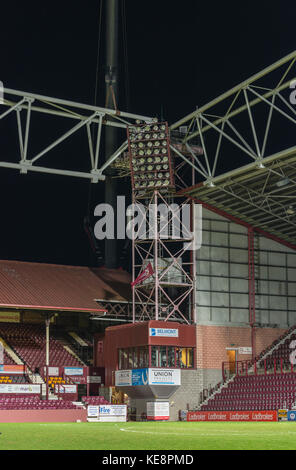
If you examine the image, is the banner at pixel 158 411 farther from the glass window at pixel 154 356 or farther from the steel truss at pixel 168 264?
the steel truss at pixel 168 264

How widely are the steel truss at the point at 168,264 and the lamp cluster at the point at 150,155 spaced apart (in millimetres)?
1107

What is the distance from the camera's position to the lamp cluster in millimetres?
43875

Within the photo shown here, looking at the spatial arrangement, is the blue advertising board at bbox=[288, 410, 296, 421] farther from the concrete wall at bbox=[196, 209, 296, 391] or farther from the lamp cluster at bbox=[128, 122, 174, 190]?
the lamp cluster at bbox=[128, 122, 174, 190]

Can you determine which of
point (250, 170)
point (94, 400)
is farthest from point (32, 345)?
point (250, 170)

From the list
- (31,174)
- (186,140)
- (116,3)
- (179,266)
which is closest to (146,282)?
(179,266)

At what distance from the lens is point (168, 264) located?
153 feet

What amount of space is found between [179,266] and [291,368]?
9.31 meters

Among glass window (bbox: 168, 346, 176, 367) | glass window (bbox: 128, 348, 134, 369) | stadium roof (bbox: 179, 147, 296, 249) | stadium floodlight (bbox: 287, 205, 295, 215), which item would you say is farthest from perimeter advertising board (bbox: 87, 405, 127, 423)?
stadium floodlight (bbox: 287, 205, 295, 215)

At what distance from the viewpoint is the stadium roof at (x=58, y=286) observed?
46031 mm

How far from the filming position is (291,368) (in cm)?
4378

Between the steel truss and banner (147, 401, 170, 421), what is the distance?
515 cm

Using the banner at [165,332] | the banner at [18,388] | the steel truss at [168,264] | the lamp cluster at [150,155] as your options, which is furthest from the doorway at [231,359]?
the banner at [18,388]

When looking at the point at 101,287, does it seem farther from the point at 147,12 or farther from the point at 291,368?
the point at 147,12

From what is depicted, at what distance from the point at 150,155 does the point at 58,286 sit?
11640 mm
